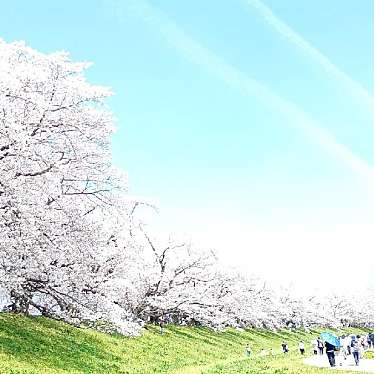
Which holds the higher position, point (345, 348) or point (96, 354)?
point (345, 348)

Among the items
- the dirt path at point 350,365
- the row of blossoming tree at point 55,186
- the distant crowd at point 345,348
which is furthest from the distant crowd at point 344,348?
the row of blossoming tree at point 55,186

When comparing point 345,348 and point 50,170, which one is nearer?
point 50,170

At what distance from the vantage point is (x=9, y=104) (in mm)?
18750

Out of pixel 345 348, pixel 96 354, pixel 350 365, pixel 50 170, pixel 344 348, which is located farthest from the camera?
pixel 344 348

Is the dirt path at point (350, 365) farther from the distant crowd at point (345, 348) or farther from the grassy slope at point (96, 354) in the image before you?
the grassy slope at point (96, 354)

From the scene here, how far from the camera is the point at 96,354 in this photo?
2855 centimetres

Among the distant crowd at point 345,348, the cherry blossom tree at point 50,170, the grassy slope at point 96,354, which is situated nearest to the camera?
the cherry blossom tree at point 50,170

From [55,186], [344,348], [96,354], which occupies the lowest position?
[96,354]

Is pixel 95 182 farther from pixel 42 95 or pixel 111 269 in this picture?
pixel 111 269

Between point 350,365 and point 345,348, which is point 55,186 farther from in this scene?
point 345,348

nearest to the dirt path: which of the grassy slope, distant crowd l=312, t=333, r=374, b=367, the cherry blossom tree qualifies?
distant crowd l=312, t=333, r=374, b=367

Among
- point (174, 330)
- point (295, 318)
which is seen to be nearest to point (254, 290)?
Answer: point (295, 318)

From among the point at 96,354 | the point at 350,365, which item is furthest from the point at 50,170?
the point at 350,365

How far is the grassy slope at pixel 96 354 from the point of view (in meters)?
22.9
